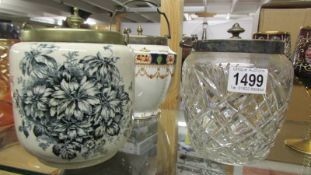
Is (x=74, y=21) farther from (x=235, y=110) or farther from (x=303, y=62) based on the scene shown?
(x=303, y=62)

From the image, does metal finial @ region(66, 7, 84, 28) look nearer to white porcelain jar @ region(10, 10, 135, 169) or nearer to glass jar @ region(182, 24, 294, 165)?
Result: white porcelain jar @ region(10, 10, 135, 169)

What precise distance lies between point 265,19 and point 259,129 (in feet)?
1.36

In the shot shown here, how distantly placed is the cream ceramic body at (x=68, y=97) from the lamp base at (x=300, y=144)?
0.38 metres

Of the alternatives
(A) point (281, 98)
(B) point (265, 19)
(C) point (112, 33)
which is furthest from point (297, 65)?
(C) point (112, 33)

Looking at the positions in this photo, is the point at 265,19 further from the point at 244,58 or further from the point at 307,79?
the point at 244,58

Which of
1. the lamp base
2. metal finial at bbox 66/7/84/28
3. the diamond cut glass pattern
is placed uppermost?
metal finial at bbox 66/7/84/28

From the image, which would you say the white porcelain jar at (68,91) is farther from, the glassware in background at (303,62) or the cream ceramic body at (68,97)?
the glassware in background at (303,62)

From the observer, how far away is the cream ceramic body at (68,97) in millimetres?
290

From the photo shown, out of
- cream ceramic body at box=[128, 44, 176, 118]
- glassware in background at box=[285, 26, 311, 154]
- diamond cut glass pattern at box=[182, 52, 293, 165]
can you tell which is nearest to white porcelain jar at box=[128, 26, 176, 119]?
cream ceramic body at box=[128, 44, 176, 118]

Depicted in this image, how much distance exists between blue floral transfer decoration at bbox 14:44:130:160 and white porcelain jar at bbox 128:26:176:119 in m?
0.18

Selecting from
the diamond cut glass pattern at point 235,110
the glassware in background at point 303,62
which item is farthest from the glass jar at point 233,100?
the glassware in background at point 303,62

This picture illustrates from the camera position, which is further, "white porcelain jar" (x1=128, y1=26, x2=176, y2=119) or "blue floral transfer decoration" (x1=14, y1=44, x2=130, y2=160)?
"white porcelain jar" (x1=128, y1=26, x2=176, y2=119)

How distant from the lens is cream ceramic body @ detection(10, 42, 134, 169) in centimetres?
29

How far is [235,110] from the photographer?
396 millimetres
